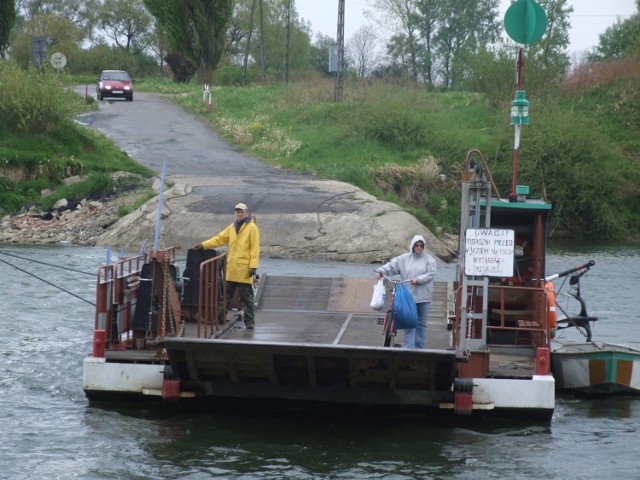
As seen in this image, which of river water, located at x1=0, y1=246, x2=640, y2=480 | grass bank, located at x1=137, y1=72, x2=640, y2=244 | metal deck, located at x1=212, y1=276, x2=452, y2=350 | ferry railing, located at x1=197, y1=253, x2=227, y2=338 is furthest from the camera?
grass bank, located at x1=137, y1=72, x2=640, y2=244

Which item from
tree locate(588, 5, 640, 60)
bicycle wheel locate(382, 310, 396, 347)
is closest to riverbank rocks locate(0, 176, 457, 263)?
bicycle wheel locate(382, 310, 396, 347)

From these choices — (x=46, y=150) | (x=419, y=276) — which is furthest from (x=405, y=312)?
(x=46, y=150)

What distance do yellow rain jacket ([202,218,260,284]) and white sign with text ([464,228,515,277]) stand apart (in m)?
Result: 2.91

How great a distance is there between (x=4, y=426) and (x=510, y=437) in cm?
556

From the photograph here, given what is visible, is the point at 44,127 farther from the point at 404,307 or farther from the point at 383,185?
the point at 404,307

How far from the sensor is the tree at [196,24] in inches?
2146

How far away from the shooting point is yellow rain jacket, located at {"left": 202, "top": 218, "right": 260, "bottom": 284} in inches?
521

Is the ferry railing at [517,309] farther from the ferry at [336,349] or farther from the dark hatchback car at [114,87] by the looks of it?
the dark hatchback car at [114,87]

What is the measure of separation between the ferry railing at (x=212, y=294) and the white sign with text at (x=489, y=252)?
120 inches

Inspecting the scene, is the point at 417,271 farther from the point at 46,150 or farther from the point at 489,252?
the point at 46,150

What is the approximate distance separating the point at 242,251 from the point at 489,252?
10.7 feet

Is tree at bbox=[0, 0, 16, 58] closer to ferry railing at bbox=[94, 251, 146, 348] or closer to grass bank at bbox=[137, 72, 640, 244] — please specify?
grass bank at bbox=[137, 72, 640, 244]

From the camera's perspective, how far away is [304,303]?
15.6 m

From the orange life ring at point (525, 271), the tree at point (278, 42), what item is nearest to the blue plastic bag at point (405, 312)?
the orange life ring at point (525, 271)
